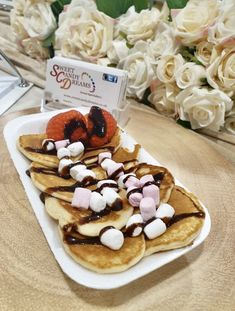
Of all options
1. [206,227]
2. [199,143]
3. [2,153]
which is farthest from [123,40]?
[206,227]

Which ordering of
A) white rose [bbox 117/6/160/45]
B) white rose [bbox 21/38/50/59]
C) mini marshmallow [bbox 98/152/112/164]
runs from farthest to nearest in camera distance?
white rose [bbox 21/38/50/59] → white rose [bbox 117/6/160/45] → mini marshmallow [bbox 98/152/112/164]

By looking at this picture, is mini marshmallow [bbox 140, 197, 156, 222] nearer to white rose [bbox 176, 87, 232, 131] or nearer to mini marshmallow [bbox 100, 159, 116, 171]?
mini marshmallow [bbox 100, 159, 116, 171]

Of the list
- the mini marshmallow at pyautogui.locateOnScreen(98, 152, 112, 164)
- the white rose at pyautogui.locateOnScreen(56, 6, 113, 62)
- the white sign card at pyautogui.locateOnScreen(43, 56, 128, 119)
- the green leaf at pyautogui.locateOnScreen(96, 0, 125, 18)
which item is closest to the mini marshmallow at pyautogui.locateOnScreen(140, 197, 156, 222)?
the mini marshmallow at pyautogui.locateOnScreen(98, 152, 112, 164)

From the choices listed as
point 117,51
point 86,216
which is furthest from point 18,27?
point 86,216

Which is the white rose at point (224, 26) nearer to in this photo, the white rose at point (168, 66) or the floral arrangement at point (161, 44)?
the floral arrangement at point (161, 44)

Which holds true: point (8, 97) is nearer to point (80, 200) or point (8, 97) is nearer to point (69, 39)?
point (69, 39)

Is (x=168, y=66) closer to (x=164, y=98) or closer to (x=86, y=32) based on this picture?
(x=164, y=98)

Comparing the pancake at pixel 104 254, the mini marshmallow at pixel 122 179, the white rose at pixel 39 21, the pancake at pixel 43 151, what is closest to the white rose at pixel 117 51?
the white rose at pixel 39 21
